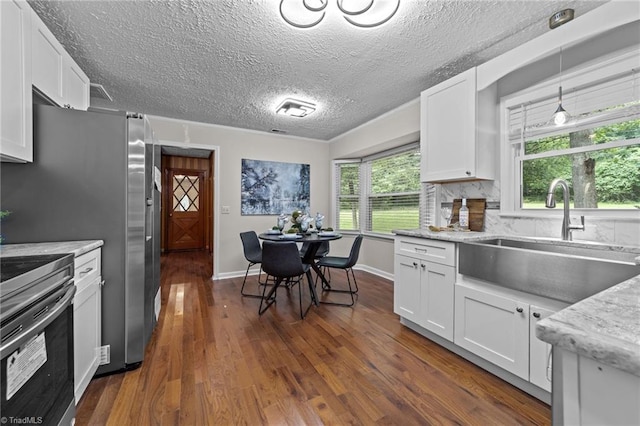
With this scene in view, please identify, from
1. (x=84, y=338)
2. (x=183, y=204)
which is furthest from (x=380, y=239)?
(x=183, y=204)

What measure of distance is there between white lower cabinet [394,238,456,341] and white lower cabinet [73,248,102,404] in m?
2.33

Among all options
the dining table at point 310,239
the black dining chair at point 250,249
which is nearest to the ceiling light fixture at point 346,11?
the dining table at point 310,239

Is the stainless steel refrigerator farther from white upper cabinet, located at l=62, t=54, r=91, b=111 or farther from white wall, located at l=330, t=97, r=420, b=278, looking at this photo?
white wall, located at l=330, t=97, r=420, b=278

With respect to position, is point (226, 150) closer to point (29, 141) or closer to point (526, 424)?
point (29, 141)

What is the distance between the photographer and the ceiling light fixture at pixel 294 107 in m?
3.13

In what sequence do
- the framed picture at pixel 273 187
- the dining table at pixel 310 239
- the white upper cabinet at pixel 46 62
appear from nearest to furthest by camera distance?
the white upper cabinet at pixel 46 62, the dining table at pixel 310 239, the framed picture at pixel 273 187

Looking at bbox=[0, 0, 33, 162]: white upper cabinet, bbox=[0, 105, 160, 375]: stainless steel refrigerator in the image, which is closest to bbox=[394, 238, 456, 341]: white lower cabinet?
bbox=[0, 105, 160, 375]: stainless steel refrigerator

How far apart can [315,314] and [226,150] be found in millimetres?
2971

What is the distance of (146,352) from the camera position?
206cm

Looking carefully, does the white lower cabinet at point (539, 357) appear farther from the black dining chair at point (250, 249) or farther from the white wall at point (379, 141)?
the black dining chair at point (250, 249)

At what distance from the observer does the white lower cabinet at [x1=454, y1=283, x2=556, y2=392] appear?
1.53 metres

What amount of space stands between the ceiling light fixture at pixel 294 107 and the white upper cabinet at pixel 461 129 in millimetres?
1351

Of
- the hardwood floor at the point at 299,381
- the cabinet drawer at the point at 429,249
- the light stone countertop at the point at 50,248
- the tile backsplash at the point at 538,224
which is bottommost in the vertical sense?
the hardwood floor at the point at 299,381

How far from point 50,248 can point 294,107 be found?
2577 millimetres
